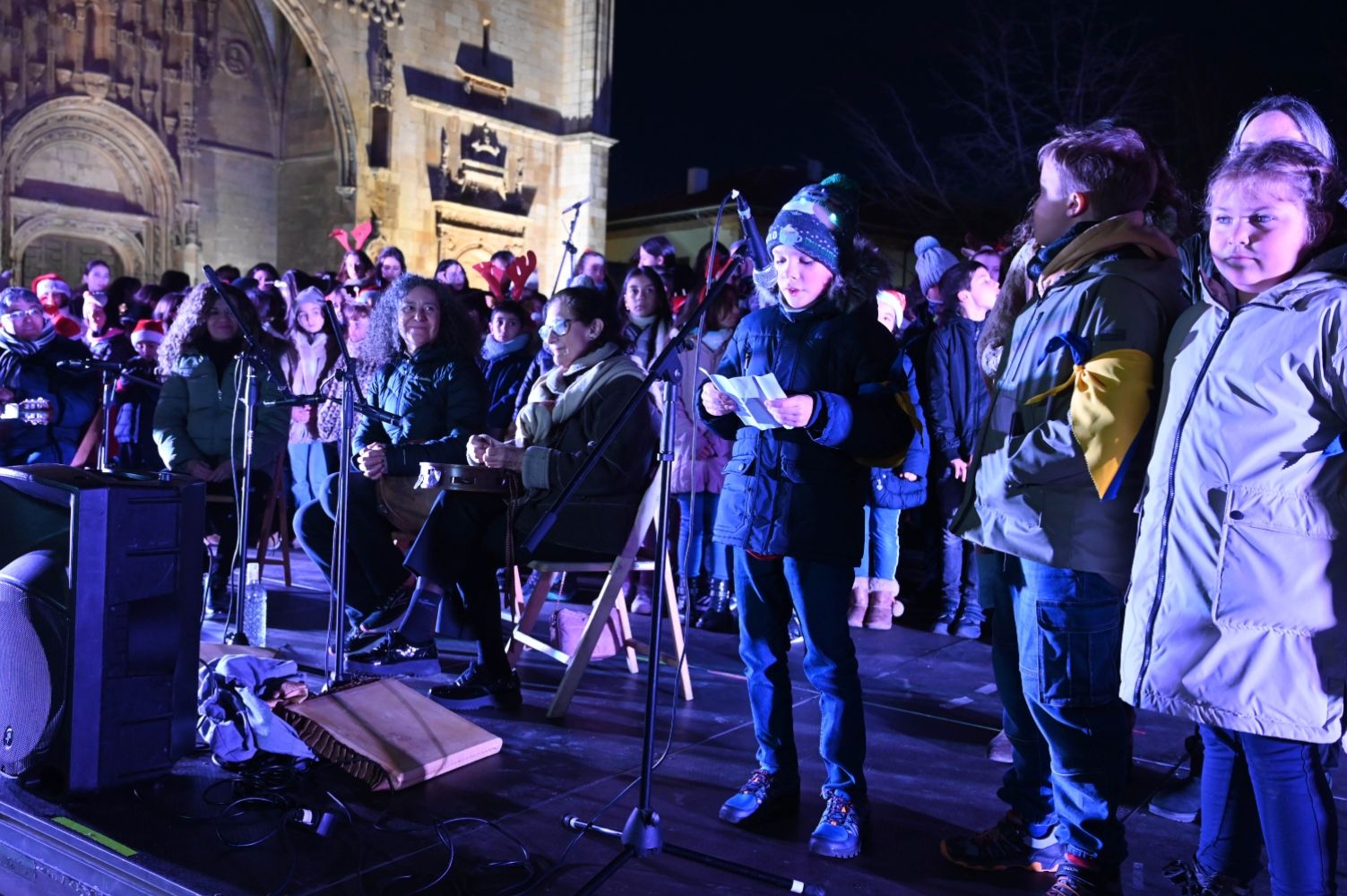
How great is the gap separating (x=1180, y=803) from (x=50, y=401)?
628cm

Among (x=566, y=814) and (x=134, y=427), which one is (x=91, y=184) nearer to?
(x=134, y=427)

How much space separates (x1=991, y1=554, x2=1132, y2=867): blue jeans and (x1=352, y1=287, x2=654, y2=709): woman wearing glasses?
6.98 ft

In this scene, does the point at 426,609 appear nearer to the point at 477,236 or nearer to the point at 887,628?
the point at 887,628

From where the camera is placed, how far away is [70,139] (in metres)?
19.3

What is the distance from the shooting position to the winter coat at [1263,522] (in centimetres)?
222

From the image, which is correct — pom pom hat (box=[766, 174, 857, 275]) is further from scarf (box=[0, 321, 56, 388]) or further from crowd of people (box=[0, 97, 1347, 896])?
scarf (box=[0, 321, 56, 388])

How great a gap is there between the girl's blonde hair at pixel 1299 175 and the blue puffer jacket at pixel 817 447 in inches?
41.1

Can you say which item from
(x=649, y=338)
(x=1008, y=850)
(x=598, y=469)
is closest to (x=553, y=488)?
(x=598, y=469)

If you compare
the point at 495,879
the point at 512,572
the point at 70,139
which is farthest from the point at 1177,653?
the point at 70,139

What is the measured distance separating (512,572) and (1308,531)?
3.86 metres

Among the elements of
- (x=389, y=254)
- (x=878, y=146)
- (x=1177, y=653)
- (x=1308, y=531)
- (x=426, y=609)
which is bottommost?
(x=426, y=609)

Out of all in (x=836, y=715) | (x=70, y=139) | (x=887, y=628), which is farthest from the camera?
(x=70, y=139)

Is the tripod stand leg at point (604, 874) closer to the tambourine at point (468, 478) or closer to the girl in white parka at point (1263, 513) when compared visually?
the girl in white parka at point (1263, 513)

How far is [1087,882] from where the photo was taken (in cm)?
272
